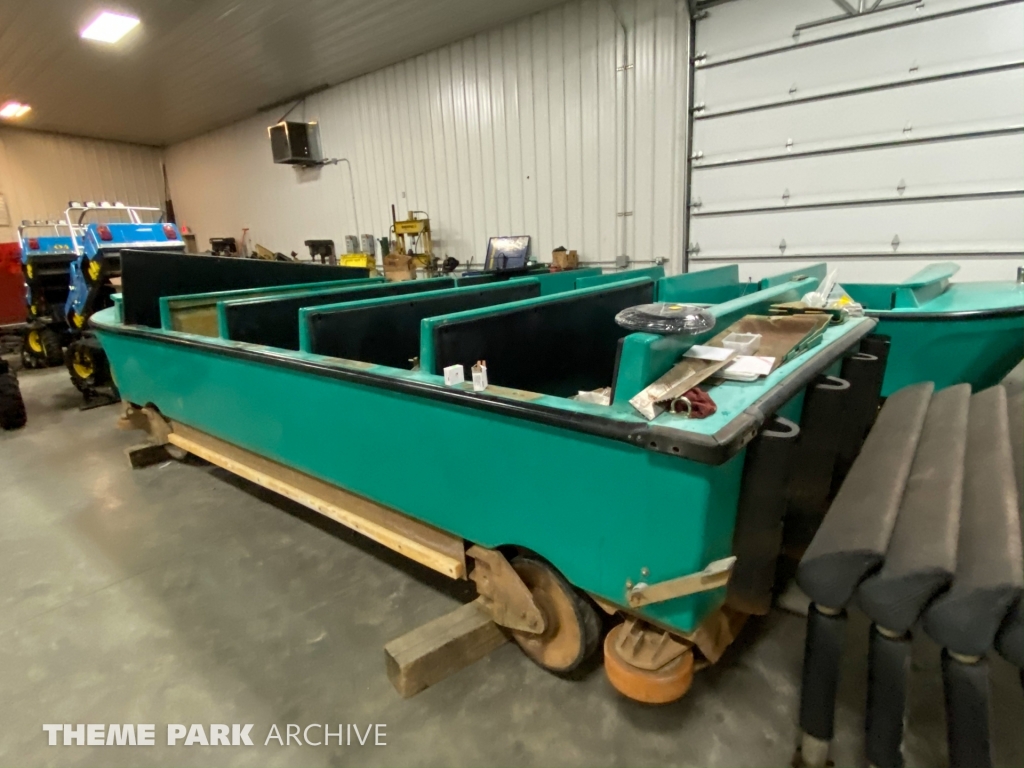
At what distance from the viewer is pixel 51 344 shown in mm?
5270

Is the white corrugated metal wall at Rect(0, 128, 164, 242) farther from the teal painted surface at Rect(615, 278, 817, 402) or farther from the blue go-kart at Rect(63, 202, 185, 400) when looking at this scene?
the teal painted surface at Rect(615, 278, 817, 402)

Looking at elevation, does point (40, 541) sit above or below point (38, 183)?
below

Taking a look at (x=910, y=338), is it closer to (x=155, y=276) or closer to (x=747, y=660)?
(x=747, y=660)

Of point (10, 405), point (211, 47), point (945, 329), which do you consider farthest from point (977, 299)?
point (211, 47)

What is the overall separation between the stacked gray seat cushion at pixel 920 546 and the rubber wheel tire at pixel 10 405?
494cm

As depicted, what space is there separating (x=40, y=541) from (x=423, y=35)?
4.62 meters

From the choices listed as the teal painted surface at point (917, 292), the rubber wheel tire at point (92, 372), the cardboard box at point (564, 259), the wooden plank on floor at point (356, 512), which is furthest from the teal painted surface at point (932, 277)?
the rubber wheel tire at point (92, 372)

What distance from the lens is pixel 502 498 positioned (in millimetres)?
1358

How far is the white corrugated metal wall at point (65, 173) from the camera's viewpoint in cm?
802

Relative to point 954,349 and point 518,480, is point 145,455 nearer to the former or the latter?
point 518,480

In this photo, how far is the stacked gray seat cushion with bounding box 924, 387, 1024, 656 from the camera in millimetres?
895

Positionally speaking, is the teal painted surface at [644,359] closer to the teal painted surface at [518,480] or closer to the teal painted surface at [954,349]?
the teal painted surface at [518,480]

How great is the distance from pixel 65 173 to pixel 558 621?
10.7 m

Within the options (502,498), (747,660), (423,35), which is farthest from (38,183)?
(747,660)
